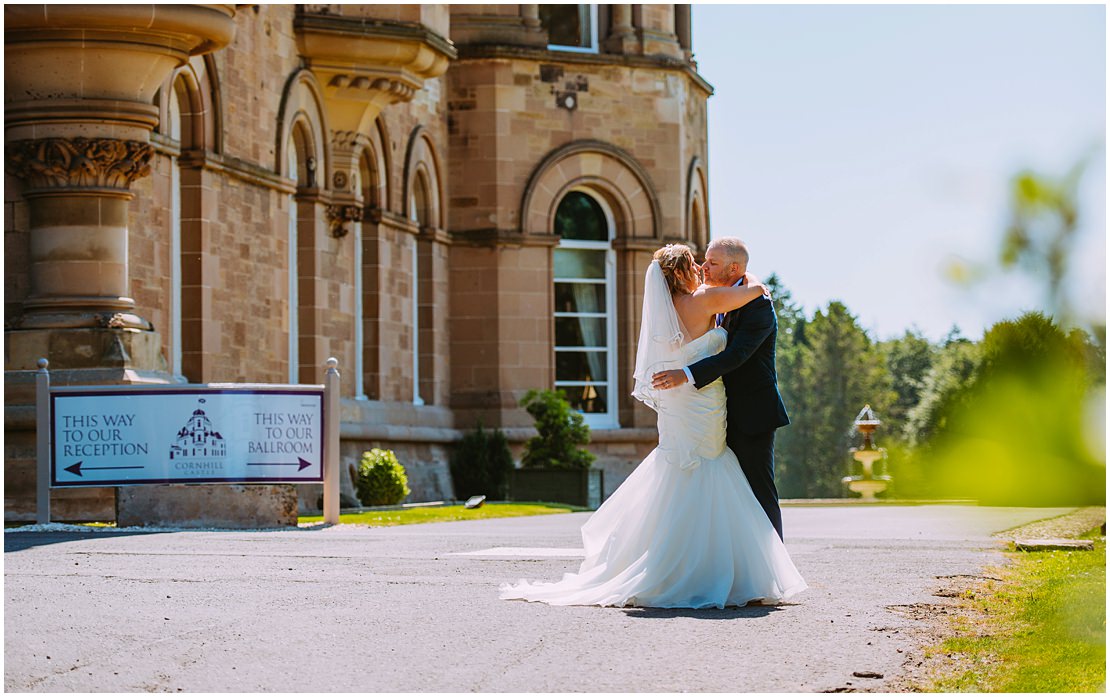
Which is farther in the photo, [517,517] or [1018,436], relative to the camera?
[1018,436]

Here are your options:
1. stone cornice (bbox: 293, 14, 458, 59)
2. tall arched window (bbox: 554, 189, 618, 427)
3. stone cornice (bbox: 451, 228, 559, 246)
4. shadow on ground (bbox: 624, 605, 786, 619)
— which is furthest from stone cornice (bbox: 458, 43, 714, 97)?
shadow on ground (bbox: 624, 605, 786, 619)

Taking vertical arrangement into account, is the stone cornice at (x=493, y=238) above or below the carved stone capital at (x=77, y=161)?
above

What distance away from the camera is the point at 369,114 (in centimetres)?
2472

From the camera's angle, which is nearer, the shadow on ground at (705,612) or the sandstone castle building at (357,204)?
the shadow on ground at (705,612)

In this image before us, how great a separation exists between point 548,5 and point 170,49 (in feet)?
43.7

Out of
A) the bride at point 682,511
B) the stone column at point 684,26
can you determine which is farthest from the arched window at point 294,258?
the bride at point 682,511

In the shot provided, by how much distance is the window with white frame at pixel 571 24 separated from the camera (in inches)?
1191

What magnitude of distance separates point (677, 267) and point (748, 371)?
2.16ft

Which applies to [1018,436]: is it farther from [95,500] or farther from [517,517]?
[95,500]

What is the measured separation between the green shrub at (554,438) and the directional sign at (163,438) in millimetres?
10539

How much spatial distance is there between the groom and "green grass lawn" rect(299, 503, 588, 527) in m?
8.43

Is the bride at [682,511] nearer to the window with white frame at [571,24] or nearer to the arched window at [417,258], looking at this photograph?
the arched window at [417,258]

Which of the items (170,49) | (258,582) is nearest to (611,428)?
(170,49)

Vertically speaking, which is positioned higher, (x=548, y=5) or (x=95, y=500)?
(x=548, y=5)
